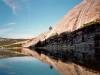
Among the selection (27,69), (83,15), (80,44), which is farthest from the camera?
(83,15)

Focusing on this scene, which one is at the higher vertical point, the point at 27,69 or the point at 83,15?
the point at 83,15

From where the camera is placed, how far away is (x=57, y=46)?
6875 centimetres

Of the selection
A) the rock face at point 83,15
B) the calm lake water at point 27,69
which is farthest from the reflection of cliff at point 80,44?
the calm lake water at point 27,69

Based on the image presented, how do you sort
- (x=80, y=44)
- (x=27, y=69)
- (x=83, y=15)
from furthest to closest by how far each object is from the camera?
1. (x=83, y=15)
2. (x=80, y=44)
3. (x=27, y=69)

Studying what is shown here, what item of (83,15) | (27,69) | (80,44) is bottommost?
(27,69)

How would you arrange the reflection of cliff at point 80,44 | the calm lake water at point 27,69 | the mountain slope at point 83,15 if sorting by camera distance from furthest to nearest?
the mountain slope at point 83,15, the reflection of cliff at point 80,44, the calm lake water at point 27,69

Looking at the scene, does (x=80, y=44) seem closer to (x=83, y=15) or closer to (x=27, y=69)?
(x=83, y=15)

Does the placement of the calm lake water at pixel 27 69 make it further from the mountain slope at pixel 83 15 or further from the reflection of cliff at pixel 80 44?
the mountain slope at pixel 83 15

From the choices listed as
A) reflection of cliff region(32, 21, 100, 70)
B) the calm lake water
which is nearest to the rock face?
reflection of cliff region(32, 21, 100, 70)

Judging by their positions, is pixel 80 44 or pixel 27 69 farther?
pixel 80 44

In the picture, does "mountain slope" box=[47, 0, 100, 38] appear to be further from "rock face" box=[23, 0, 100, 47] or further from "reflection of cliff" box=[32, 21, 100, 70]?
"reflection of cliff" box=[32, 21, 100, 70]

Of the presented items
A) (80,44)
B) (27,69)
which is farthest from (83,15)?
(27,69)

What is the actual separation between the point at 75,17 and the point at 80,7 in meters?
3.67

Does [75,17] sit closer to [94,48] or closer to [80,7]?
[80,7]
